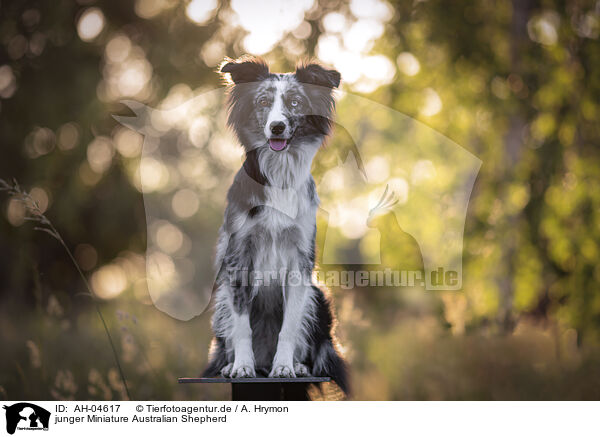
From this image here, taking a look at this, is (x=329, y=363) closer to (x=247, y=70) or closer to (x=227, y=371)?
(x=227, y=371)

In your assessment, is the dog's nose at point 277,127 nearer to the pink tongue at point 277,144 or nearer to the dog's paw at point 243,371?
the pink tongue at point 277,144

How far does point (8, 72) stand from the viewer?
16.7 feet

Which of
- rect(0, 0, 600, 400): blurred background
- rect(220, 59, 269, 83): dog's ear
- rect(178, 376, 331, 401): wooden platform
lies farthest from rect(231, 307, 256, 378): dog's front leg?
rect(0, 0, 600, 400): blurred background

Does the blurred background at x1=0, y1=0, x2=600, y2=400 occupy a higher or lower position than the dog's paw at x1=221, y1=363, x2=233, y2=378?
higher

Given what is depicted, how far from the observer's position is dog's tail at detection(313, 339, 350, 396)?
221 centimetres

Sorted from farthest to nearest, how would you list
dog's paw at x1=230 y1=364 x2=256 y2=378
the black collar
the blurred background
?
the blurred background
the black collar
dog's paw at x1=230 y1=364 x2=256 y2=378

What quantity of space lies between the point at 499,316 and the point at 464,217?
111 cm

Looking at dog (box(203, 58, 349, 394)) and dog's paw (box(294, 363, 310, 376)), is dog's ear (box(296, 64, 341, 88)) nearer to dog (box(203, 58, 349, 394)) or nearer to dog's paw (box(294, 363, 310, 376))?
dog (box(203, 58, 349, 394))

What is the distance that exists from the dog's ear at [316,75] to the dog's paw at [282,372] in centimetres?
117

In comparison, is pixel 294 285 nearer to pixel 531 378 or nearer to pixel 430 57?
pixel 531 378

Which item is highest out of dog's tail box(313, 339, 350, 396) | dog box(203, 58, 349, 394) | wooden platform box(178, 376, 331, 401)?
dog box(203, 58, 349, 394)

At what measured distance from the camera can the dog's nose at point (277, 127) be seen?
2043 mm

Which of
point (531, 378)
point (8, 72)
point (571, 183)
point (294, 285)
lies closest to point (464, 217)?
point (571, 183)

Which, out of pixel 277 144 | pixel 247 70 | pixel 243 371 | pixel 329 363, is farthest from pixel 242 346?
pixel 247 70
